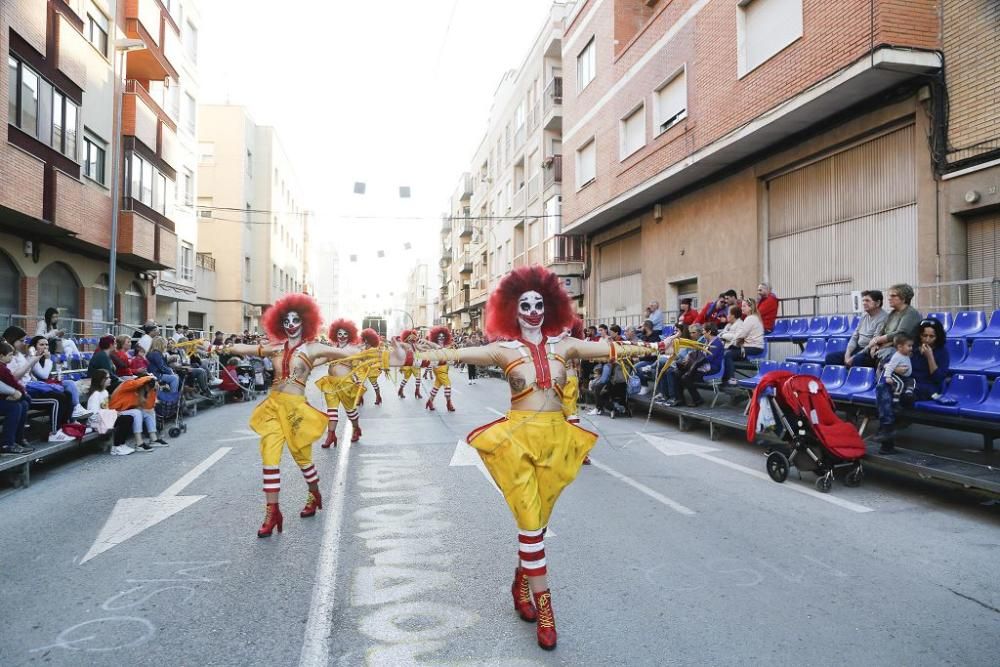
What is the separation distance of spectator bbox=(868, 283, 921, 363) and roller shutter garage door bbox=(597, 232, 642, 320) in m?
13.9

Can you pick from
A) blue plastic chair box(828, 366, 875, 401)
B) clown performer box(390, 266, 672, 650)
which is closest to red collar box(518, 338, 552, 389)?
clown performer box(390, 266, 672, 650)

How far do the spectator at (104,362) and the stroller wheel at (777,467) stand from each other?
420 inches

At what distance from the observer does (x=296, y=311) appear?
6.39 meters

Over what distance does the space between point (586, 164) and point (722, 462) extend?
58.3 feet

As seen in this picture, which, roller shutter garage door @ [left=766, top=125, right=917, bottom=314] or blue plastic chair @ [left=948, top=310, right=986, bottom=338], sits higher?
roller shutter garage door @ [left=766, top=125, right=917, bottom=314]

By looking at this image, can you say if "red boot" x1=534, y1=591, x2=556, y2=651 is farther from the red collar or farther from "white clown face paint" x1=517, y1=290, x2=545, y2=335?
"white clown face paint" x1=517, y1=290, x2=545, y2=335

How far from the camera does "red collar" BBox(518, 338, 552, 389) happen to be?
405 cm

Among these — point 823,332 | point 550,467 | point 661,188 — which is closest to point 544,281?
point 550,467

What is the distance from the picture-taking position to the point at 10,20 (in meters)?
13.6

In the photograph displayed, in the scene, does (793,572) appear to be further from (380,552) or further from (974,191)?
(974,191)

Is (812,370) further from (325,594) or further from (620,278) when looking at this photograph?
(620,278)

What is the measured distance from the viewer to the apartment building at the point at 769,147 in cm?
1078

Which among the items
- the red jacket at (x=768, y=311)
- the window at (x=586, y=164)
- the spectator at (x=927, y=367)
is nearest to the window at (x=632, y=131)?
the window at (x=586, y=164)

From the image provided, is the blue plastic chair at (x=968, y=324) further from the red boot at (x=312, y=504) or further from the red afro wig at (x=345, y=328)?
the red afro wig at (x=345, y=328)
